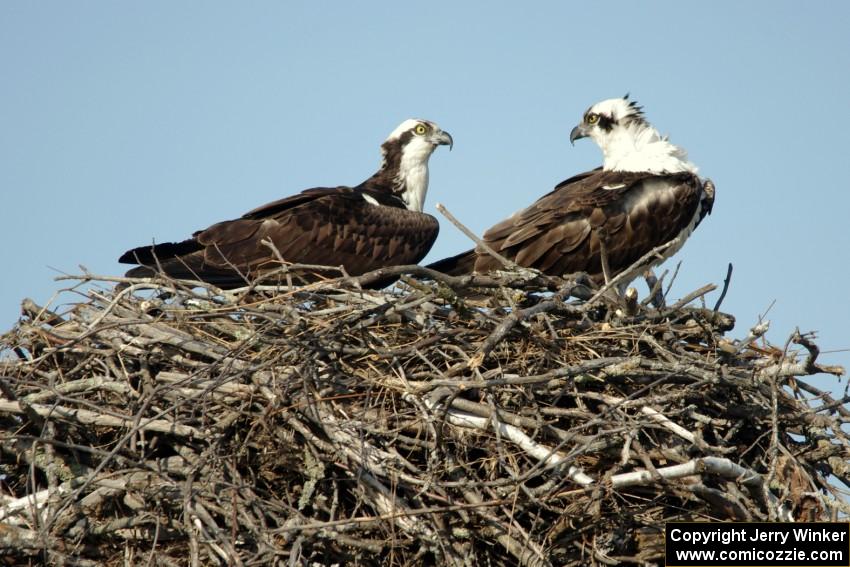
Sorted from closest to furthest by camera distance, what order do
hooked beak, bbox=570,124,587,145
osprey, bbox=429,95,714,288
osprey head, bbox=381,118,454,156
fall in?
osprey, bbox=429,95,714,288 → hooked beak, bbox=570,124,587,145 → osprey head, bbox=381,118,454,156

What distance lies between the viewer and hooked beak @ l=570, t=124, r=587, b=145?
29.3 feet

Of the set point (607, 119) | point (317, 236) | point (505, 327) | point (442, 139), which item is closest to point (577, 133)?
point (607, 119)

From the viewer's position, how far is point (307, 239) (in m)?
8.27

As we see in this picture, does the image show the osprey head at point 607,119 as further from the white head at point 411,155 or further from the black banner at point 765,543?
the black banner at point 765,543

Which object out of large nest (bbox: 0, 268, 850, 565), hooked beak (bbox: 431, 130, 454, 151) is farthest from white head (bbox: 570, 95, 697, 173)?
large nest (bbox: 0, 268, 850, 565)

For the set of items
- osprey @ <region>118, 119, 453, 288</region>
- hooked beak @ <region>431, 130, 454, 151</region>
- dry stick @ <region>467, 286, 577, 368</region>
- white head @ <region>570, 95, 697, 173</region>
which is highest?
hooked beak @ <region>431, 130, 454, 151</region>

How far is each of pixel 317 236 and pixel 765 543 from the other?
4.07 metres

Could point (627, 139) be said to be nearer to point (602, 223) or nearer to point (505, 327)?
point (602, 223)

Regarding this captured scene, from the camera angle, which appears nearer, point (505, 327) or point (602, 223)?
point (505, 327)

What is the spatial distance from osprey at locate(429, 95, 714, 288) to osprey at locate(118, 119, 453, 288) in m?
0.78

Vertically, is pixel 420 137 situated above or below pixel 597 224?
above

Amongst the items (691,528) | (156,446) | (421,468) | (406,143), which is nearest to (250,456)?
(156,446)

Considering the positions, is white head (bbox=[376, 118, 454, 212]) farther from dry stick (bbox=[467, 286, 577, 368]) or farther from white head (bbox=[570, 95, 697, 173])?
dry stick (bbox=[467, 286, 577, 368])

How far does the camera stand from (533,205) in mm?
8062
